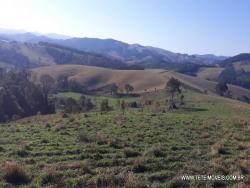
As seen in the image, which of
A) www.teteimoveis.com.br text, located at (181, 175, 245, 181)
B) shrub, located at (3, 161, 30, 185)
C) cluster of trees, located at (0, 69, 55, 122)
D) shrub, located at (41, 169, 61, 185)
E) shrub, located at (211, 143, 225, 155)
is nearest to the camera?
shrub, located at (41, 169, 61, 185)

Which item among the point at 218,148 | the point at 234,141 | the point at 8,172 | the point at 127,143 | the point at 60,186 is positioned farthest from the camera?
the point at 234,141

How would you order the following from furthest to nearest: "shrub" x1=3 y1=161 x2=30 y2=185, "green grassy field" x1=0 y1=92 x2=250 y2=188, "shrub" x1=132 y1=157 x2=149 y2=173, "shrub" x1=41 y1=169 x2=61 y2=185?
"shrub" x1=132 y1=157 x2=149 y2=173, "shrub" x1=3 y1=161 x2=30 y2=185, "green grassy field" x1=0 y1=92 x2=250 y2=188, "shrub" x1=41 y1=169 x2=61 y2=185

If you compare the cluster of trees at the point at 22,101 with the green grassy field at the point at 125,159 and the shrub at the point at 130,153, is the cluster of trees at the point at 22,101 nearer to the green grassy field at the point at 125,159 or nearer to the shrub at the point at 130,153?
the green grassy field at the point at 125,159

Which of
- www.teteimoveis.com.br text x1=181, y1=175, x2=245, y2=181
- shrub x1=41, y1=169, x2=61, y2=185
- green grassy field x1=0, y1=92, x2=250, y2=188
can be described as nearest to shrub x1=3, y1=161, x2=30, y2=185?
green grassy field x1=0, y1=92, x2=250, y2=188

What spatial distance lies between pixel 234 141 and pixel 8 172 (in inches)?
595

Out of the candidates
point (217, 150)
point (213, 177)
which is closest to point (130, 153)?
point (217, 150)

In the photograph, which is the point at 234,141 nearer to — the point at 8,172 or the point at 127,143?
the point at 127,143

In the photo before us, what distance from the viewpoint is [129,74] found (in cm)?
19700

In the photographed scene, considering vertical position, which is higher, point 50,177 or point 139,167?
point 50,177

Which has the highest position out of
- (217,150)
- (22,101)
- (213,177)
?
(213,177)

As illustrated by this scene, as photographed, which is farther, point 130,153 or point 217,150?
point 217,150

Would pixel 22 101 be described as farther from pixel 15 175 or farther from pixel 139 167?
pixel 15 175

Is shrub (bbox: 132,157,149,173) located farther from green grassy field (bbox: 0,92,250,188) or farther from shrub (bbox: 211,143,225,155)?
shrub (bbox: 211,143,225,155)

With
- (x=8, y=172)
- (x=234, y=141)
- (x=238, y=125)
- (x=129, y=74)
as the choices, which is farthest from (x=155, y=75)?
(x=8, y=172)
